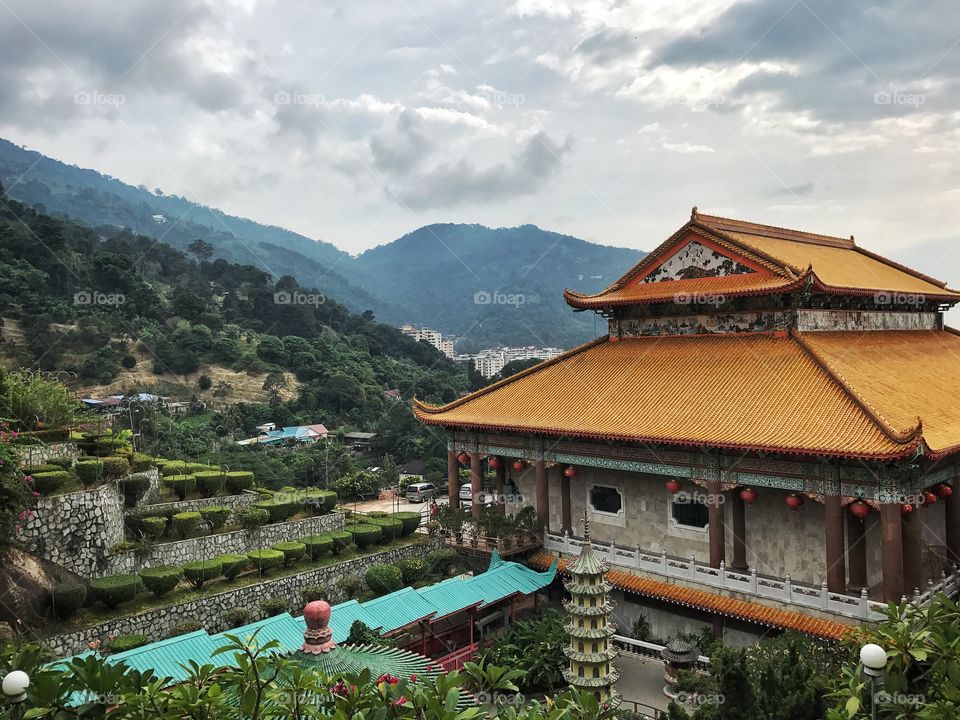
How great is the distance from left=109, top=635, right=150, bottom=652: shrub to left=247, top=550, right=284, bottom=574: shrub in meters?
4.86

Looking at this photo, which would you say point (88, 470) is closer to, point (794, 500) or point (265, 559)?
point (265, 559)

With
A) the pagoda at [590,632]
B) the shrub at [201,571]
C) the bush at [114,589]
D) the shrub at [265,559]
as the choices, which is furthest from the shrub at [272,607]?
the pagoda at [590,632]

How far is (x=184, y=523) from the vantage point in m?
23.2

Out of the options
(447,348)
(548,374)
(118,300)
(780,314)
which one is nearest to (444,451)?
(118,300)

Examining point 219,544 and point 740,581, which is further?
point 219,544

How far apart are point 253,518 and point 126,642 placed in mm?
7658

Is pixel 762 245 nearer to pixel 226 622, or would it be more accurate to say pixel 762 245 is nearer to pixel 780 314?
pixel 780 314

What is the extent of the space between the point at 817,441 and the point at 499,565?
916 centimetres

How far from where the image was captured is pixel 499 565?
2078 cm

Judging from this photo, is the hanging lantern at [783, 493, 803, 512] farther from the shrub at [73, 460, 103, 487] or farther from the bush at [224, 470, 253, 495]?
the bush at [224, 470, 253, 495]

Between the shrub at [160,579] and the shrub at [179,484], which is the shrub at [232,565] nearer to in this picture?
the shrub at [160,579]

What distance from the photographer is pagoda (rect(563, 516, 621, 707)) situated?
523 inches

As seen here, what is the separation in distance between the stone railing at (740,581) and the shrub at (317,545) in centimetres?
866

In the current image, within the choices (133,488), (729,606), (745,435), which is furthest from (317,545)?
(745,435)
